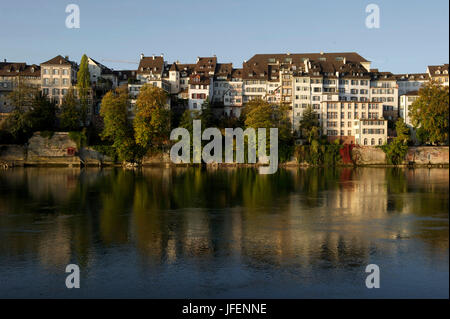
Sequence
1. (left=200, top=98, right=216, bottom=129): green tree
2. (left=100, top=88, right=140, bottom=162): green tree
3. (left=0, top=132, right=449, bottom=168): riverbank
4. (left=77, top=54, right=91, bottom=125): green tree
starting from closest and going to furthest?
(left=100, top=88, right=140, bottom=162): green tree < (left=0, top=132, right=449, bottom=168): riverbank < (left=200, top=98, right=216, bottom=129): green tree < (left=77, top=54, right=91, bottom=125): green tree

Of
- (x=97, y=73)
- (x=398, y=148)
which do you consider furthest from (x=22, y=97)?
(x=398, y=148)

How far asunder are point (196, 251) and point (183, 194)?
18.4m

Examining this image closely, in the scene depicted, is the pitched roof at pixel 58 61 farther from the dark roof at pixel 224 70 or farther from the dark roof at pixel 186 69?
the dark roof at pixel 224 70

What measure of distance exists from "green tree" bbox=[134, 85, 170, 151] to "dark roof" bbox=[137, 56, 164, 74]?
17.8 m

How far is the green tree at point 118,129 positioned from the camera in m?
73.6

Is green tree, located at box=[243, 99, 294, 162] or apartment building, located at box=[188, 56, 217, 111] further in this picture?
apartment building, located at box=[188, 56, 217, 111]

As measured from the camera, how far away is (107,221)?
25516 millimetres

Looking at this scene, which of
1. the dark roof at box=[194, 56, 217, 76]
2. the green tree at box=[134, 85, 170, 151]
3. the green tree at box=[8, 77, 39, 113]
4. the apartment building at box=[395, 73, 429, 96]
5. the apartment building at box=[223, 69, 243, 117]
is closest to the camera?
the green tree at box=[134, 85, 170, 151]

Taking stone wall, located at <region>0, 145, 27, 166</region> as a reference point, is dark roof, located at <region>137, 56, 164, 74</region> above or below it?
above

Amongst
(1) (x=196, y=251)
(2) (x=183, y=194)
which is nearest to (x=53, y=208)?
(2) (x=183, y=194)

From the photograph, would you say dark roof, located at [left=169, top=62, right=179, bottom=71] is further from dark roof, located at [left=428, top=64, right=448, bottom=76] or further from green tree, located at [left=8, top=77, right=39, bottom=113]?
dark roof, located at [left=428, top=64, right=448, bottom=76]

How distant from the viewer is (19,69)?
88.7 m

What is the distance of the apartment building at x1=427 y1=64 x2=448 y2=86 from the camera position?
94.1 m

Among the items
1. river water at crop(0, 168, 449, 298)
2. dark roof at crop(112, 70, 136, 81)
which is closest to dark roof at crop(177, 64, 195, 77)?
dark roof at crop(112, 70, 136, 81)
